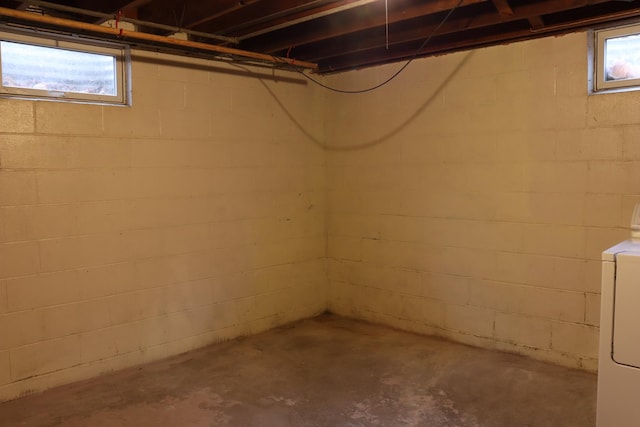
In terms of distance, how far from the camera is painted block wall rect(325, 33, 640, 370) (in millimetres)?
3396

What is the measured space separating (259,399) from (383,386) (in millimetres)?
774

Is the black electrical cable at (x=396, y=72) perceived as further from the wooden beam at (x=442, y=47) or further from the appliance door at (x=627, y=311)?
the appliance door at (x=627, y=311)

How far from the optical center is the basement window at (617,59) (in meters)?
3.23

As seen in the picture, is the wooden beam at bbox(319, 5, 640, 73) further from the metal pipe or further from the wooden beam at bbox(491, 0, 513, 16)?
the metal pipe

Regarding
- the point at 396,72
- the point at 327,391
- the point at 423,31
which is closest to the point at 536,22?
the point at 423,31

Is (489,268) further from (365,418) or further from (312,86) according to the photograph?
(312,86)

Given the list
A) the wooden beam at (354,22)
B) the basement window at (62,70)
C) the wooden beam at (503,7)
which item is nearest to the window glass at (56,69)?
the basement window at (62,70)

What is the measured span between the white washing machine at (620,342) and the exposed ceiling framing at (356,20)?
1.58 metres

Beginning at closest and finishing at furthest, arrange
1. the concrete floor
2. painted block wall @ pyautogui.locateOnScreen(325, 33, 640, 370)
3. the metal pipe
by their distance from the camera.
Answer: the concrete floor < the metal pipe < painted block wall @ pyautogui.locateOnScreen(325, 33, 640, 370)

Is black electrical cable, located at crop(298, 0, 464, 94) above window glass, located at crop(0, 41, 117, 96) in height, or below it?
above

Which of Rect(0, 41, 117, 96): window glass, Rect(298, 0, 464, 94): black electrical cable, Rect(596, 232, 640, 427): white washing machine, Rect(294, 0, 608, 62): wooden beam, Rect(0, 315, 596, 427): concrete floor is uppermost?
Rect(294, 0, 608, 62): wooden beam

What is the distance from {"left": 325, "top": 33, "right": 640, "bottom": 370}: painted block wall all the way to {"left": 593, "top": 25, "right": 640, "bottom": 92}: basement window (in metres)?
0.10

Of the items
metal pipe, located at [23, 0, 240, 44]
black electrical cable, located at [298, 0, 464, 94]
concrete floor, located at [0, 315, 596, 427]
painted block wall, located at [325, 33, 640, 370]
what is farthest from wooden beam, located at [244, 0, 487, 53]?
concrete floor, located at [0, 315, 596, 427]

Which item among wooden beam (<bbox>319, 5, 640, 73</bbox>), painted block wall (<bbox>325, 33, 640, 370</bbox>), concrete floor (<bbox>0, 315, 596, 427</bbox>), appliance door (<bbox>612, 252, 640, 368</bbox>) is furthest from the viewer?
painted block wall (<bbox>325, 33, 640, 370</bbox>)
